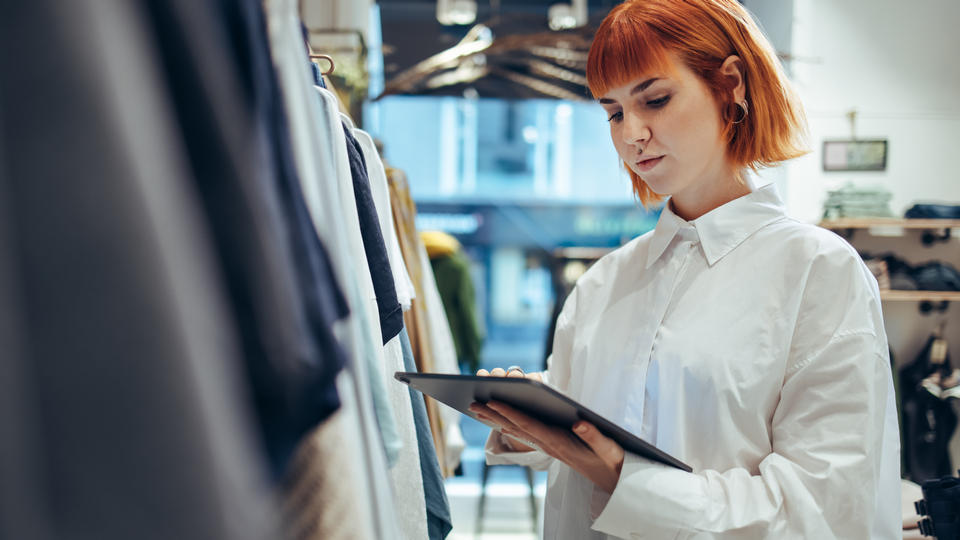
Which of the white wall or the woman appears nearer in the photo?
the woman

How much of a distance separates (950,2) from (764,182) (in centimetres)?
334

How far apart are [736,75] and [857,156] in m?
2.90

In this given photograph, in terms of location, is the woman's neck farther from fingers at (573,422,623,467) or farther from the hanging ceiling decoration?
the hanging ceiling decoration

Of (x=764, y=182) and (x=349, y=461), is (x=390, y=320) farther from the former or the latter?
(x=764, y=182)

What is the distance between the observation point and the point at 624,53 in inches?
40.7

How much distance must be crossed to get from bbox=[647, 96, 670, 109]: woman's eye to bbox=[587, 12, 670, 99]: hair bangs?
44 millimetres

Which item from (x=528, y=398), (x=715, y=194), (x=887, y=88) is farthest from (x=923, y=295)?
(x=528, y=398)

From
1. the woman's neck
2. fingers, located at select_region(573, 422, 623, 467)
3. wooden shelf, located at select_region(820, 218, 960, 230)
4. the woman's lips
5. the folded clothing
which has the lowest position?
wooden shelf, located at select_region(820, 218, 960, 230)

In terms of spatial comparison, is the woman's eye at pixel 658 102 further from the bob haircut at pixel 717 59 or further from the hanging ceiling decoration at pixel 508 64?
the hanging ceiling decoration at pixel 508 64

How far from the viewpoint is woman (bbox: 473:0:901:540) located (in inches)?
34.2

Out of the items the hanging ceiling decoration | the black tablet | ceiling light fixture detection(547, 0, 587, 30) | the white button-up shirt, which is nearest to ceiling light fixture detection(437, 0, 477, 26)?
the hanging ceiling decoration

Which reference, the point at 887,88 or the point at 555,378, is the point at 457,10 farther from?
the point at 555,378

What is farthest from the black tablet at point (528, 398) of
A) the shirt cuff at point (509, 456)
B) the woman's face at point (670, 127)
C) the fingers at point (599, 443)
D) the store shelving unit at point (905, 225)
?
the store shelving unit at point (905, 225)

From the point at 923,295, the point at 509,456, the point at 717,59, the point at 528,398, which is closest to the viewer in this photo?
the point at 528,398
